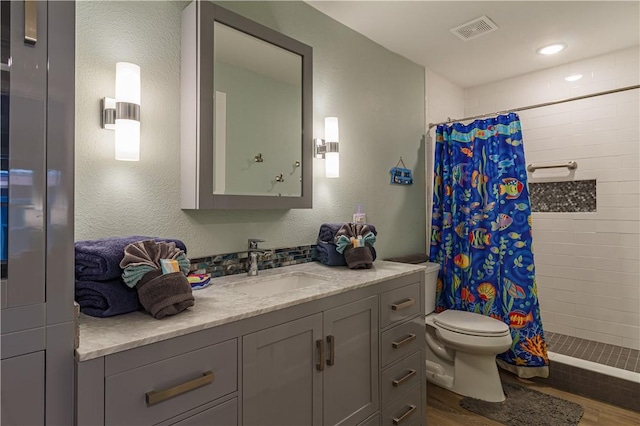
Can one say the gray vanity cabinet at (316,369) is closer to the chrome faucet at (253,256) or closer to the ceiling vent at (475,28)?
the chrome faucet at (253,256)

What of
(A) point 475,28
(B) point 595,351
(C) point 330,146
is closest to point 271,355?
(C) point 330,146

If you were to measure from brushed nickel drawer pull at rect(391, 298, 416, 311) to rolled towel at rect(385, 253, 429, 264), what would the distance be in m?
0.79

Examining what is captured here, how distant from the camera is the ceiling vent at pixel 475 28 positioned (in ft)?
7.75

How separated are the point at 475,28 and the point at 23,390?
2.81 metres

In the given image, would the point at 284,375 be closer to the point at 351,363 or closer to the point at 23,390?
the point at 351,363

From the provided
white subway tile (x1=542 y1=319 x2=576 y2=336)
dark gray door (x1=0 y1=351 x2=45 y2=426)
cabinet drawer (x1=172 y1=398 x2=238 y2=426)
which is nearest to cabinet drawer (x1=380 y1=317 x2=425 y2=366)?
cabinet drawer (x1=172 y1=398 x2=238 y2=426)

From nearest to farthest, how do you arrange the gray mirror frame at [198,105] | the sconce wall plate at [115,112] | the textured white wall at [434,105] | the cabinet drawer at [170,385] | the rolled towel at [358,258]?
the cabinet drawer at [170,385] → the sconce wall plate at [115,112] → the gray mirror frame at [198,105] → the rolled towel at [358,258] → the textured white wall at [434,105]

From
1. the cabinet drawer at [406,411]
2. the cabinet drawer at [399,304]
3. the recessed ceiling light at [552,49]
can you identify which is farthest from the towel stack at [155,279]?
the recessed ceiling light at [552,49]

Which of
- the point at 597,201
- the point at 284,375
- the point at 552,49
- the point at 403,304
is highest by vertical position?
the point at 552,49

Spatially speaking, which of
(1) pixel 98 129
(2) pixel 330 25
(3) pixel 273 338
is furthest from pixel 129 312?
(2) pixel 330 25

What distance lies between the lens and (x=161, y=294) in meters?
1.11

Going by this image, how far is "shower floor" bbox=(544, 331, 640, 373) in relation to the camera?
252 centimetres

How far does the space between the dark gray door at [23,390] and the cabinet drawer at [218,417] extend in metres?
0.33

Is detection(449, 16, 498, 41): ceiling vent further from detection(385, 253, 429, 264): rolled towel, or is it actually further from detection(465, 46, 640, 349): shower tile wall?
detection(385, 253, 429, 264): rolled towel
